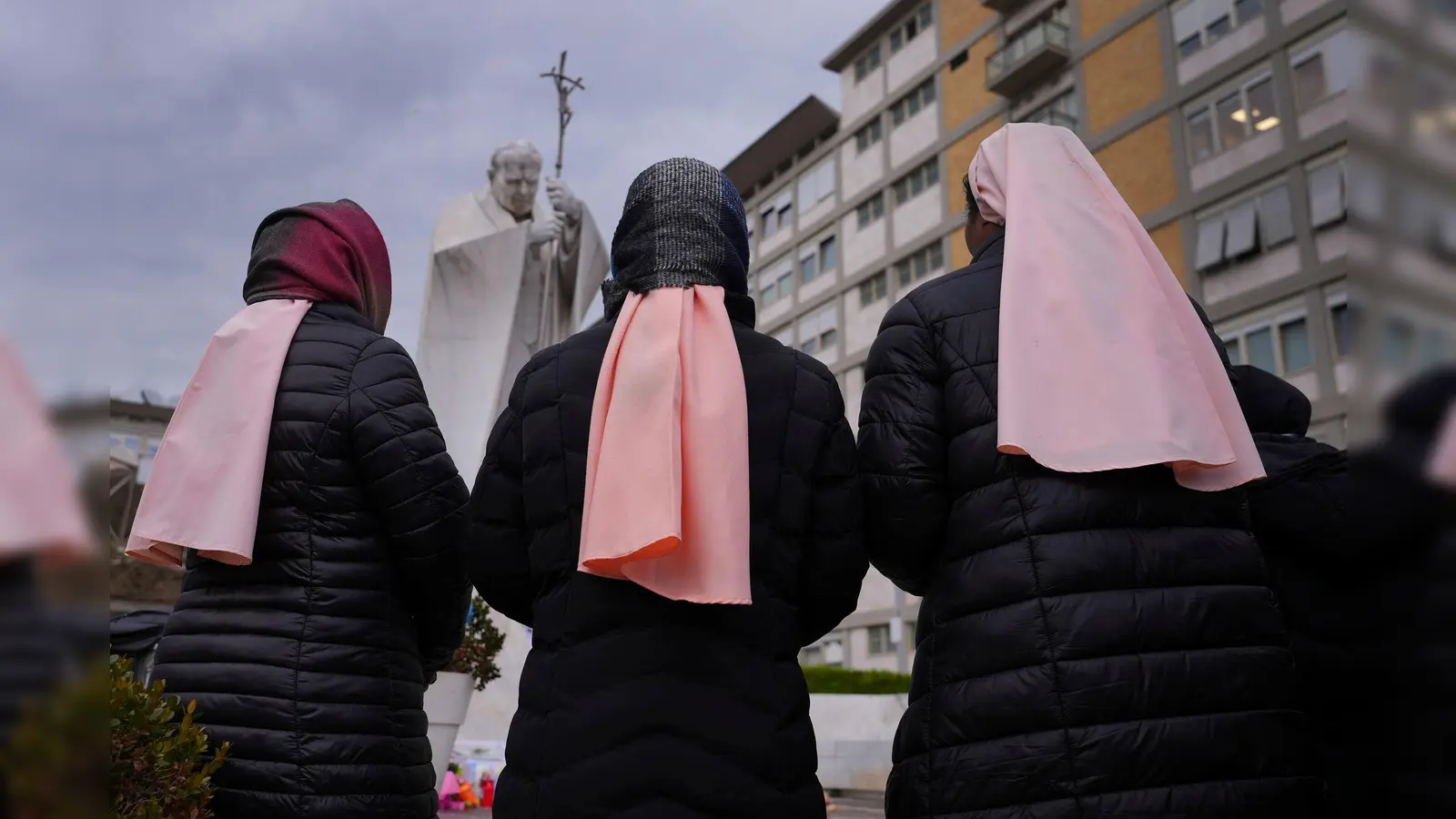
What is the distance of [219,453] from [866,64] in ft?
118

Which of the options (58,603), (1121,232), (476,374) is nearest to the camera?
(58,603)

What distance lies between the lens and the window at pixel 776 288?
39875mm

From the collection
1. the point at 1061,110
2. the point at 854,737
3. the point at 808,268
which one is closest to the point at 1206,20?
the point at 1061,110

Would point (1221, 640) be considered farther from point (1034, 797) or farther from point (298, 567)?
point (298, 567)

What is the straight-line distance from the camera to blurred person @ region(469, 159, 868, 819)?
182 cm

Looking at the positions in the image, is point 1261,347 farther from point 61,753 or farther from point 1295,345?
point 61,753

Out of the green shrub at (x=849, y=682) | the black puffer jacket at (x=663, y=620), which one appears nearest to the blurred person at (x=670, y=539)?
the black puffer jacket at (x=663, y=620)

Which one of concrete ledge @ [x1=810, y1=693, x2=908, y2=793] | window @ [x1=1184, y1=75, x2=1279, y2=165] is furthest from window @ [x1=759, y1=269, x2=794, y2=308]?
concrete ledge @ [x1=810, y1=693, x2=908, y2=793]

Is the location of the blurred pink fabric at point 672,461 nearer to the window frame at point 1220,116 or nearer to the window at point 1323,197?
the window at point 1323,197

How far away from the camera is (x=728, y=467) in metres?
1.93

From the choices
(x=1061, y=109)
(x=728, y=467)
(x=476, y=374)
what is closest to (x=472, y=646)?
(x=476, y=374)

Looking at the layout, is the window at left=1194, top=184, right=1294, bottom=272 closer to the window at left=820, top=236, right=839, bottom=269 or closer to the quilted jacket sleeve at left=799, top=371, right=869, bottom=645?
the window at left=820, top=236, right=839, bottom=269

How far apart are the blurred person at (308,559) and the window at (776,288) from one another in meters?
37.3

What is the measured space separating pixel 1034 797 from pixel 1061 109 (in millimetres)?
27591
